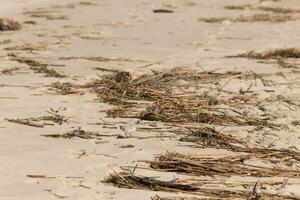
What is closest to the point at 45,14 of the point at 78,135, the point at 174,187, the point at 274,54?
the point at 274,54

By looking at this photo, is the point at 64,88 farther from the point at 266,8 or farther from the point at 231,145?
the point at 266,8

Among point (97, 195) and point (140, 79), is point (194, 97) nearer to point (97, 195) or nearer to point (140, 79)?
point (140, 79)

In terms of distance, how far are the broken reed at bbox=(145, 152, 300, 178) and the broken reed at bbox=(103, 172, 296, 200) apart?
23 centimetres

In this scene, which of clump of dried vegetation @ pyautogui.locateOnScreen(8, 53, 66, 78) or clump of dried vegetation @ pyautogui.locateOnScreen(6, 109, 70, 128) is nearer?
clump of dried vegetation @ pyautogui.locateOnScreen(6, 109, 70, 128)

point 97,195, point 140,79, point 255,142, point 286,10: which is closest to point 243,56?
point 140,79

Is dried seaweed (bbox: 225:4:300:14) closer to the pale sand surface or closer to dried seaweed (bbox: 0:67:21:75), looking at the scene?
the pale sand surface

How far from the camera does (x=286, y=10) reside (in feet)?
53.1

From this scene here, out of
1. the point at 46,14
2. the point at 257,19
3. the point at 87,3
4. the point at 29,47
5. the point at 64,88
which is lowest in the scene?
the point at 64,88

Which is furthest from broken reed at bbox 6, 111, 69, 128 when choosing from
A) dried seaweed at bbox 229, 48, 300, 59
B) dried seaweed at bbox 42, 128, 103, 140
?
dried seaweed at bbox 229, 48, 300, 59

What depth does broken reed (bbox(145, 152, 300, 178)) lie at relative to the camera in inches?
148

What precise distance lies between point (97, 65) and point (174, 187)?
4.00m

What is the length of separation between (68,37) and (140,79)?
3950 mm

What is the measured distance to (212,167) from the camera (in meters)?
3.81

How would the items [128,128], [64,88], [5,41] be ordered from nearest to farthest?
[128,128], [64,88], [5,41]
